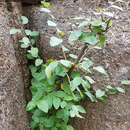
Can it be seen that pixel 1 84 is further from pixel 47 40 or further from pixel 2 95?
pixel 47 40

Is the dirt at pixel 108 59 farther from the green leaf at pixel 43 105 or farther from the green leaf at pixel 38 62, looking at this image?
the green leaf at pixel 43 105

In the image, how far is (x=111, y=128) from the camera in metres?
1.27

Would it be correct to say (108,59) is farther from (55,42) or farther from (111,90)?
(55,42)

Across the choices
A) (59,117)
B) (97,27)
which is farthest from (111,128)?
(97,27)

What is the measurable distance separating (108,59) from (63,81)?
0.24 m

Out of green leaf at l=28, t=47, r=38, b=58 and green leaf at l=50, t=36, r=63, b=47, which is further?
green leaf at l=28, t=47, r=38, b=58

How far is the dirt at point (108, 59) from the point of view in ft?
4.10

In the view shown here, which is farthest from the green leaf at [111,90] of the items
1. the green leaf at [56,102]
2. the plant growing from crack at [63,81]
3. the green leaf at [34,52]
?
the green leaf at [34,52]

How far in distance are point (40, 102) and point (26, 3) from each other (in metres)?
0.53

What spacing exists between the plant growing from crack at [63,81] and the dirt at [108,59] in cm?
4

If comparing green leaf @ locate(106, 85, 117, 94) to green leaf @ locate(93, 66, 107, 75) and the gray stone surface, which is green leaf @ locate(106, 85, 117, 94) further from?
the gray stone surface

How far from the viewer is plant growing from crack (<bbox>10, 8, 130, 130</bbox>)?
1112 mm

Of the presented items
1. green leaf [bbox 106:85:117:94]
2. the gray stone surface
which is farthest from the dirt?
the gray stone surface

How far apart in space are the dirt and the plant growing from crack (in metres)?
0.04
